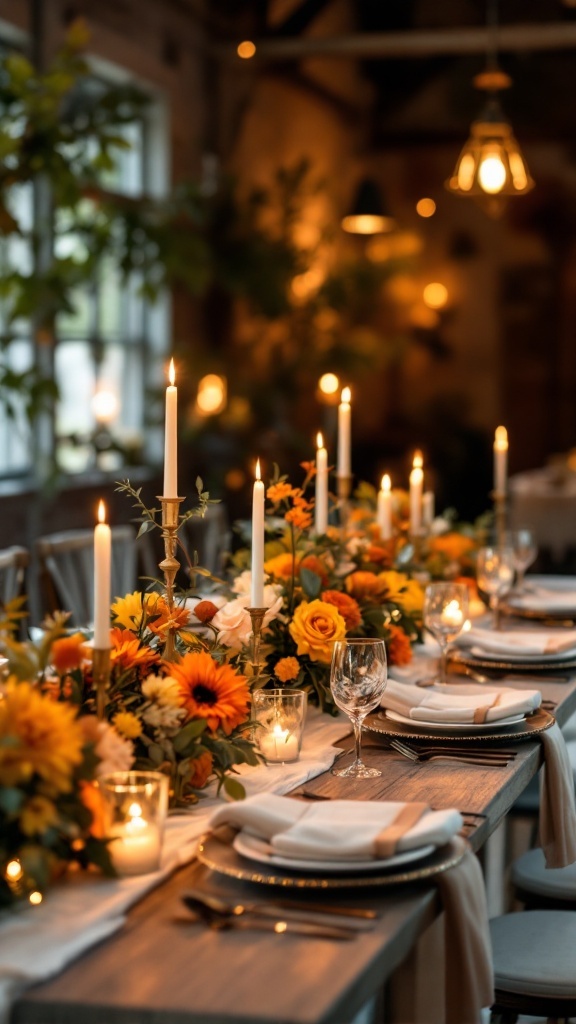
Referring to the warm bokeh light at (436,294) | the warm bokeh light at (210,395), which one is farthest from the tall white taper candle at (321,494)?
the warm bokeh light at (436,294)

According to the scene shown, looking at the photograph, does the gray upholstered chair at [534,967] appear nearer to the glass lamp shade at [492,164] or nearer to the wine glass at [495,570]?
the wine glass at [495,570]

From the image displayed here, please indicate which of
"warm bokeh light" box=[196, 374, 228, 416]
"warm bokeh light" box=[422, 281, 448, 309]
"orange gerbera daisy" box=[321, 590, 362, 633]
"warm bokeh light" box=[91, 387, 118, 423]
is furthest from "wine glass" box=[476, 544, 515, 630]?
"warm bokeh light" box=[422, 281, 448, 309]

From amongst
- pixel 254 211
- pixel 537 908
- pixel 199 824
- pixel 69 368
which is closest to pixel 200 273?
pixel 69 368

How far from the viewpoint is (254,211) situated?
771 centimetres

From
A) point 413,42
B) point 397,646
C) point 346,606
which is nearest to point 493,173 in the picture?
point 397,646

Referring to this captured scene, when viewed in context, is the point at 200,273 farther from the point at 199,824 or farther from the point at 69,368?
the point at 199,824

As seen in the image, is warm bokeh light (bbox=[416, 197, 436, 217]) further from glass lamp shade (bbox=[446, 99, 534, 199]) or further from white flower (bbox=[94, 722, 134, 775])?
white flower (bbox=[94, 722, 134, 775])

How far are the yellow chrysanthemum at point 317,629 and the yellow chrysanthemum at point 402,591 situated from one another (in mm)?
346

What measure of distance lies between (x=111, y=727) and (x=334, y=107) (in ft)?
32.7

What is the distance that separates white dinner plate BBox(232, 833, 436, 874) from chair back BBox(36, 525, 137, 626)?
5.91 feet

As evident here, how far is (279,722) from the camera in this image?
6.21ft

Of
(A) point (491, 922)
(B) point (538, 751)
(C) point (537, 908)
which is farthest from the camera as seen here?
(C) point (537, 908)

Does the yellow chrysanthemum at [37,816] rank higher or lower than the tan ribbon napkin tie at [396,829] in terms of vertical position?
higher

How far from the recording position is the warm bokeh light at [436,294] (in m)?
11.8
